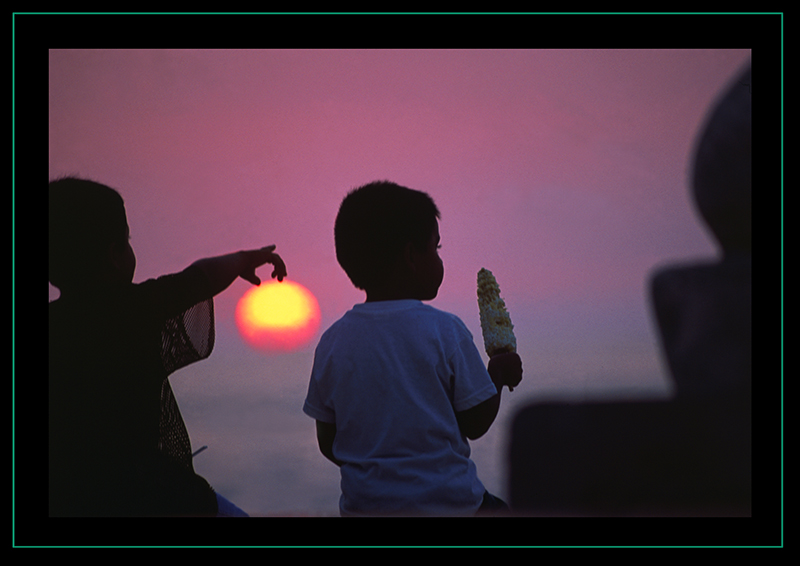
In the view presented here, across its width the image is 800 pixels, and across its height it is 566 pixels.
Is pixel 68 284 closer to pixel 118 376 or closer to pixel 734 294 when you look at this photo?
pixel 118 376

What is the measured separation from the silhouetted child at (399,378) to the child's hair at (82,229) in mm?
787

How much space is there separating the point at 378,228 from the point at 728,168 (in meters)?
1.81

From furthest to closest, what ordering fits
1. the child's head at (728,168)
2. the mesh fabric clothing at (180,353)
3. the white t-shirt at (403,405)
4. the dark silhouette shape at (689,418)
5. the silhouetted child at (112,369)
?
the child's head at (728,168), the dark silhouette shape at (689,418), the mesh fabric clothing at (180,353), the silhouetted child at (112,369), the white t-shirt at (403,405)

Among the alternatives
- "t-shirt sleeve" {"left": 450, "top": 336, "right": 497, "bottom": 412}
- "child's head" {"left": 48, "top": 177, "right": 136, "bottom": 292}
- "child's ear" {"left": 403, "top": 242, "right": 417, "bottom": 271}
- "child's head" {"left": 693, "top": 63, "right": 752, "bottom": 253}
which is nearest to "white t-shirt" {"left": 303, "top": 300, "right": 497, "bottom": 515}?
"t-shirt sleeve" {"left": 450, "top": 336, "right": 497, "bottom": 412}

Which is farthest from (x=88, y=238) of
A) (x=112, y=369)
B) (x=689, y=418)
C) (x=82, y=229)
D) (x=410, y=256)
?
(x=689, y=418)

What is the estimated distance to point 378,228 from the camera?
202 centimetres

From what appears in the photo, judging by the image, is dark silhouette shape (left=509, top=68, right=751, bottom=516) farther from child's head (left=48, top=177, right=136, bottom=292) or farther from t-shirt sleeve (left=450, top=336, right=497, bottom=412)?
child's head (left=48, top=177, right=136, bottom=292)

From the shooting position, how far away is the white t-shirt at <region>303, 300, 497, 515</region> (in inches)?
71.7

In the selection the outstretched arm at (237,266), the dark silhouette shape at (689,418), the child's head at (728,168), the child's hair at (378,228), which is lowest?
the dark silhouette shape at (689,418)

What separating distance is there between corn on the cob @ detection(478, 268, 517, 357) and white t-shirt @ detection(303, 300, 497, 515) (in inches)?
7.3

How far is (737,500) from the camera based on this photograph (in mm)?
2564

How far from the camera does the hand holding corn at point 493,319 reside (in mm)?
2138

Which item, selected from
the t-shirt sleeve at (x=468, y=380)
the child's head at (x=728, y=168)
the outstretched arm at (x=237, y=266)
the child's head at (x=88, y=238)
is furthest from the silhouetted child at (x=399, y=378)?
the child's head at (x=728, y=168)

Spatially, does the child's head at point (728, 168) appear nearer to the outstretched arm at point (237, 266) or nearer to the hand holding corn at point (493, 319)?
the hand holding corn at point (493, 319)
